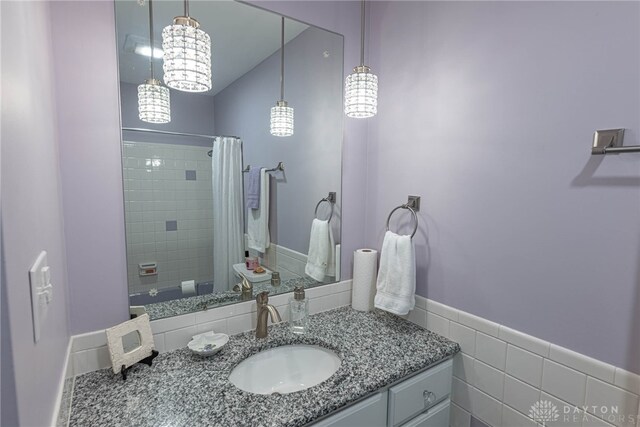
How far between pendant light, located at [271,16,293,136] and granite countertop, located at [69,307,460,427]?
2.92ft

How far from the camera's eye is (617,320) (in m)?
0.89

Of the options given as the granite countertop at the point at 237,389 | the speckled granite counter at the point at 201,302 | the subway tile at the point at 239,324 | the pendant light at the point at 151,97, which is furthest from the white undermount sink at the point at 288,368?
the pendant light at the point at 151,97

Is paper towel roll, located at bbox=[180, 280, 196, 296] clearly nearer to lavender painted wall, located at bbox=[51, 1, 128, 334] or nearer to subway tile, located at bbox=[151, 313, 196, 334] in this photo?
subway tile, located at bbox=[151, 313, 196, 334]

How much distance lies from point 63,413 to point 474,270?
1322 millimetres

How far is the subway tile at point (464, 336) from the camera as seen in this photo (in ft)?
4.05

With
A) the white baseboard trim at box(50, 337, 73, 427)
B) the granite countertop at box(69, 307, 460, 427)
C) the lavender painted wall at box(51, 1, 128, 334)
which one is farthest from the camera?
the lavender painted wall at box(51, 1, 128, 334)

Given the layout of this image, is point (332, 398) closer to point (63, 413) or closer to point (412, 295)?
point (412, 295)

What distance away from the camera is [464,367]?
4.17 feet

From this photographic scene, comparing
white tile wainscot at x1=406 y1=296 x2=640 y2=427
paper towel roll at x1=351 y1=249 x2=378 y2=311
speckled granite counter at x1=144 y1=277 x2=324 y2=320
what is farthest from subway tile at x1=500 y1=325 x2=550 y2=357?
speckled granite counter at x1=144 y1=277 x2=324 y2=320

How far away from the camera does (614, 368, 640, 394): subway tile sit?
0.86 meters

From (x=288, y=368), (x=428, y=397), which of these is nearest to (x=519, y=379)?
(x=428, y=397)

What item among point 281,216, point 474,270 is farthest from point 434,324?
point 281,216

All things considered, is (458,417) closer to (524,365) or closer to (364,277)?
(524,365)

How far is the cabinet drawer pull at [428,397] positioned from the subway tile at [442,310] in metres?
0.29
